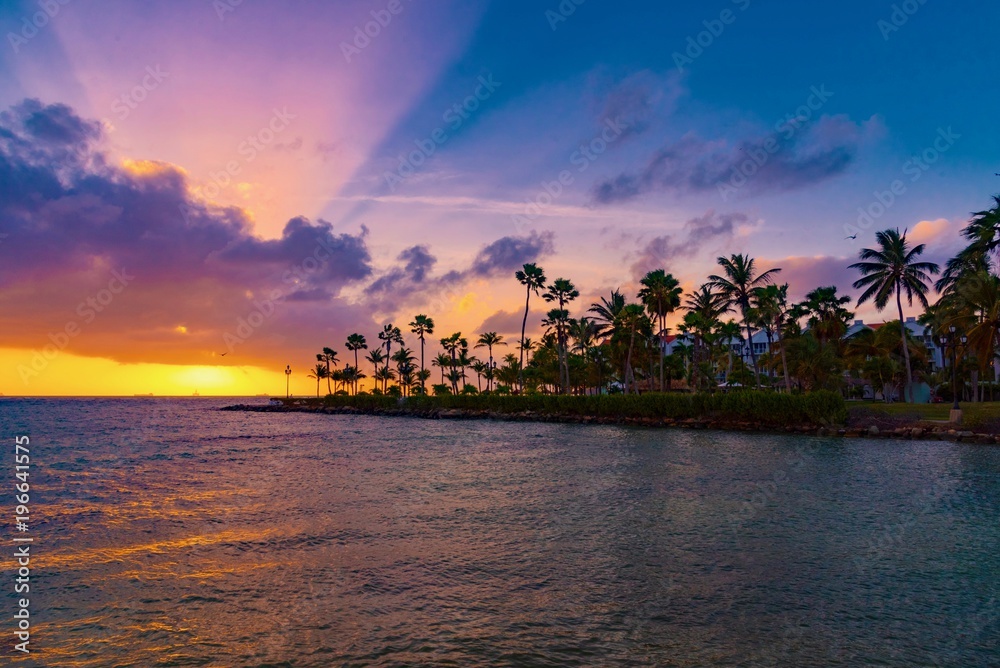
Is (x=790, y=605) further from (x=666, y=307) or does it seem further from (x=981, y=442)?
(x=666, y=307)

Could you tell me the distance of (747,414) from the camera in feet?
187

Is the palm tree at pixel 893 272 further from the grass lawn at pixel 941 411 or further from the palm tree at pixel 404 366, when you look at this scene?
the palm tree at pixel 404 366

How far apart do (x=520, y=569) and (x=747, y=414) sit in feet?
166

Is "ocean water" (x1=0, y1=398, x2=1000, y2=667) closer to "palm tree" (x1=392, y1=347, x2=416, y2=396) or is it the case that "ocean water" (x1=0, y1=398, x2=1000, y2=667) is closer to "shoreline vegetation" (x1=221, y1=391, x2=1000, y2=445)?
"shoreline vegetation" (x1=221, y1=391, x2=1000, y2=445)

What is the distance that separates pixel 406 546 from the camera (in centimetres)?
1485

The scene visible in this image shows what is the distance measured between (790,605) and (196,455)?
40844 mm

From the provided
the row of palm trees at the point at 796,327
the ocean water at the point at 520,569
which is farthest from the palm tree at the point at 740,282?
the ocean water at the point at 520,569

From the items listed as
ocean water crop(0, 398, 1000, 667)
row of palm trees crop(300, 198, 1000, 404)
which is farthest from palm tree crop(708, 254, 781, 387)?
ocean water crop(0, 398, 1000, 667)

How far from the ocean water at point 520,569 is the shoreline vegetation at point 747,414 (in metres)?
19.2

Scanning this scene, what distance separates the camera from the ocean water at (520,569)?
891 cm

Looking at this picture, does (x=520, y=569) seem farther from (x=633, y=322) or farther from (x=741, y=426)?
(x=633, y=322)

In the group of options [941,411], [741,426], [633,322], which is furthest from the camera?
[633,322]

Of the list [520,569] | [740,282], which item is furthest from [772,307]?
[520,569]

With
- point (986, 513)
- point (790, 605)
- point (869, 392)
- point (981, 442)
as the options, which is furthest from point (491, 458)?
point (869, 392)
